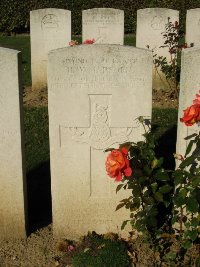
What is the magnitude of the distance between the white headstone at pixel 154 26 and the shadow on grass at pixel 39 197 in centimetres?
420

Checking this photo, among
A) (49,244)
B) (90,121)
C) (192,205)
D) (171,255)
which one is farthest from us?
(49,244)

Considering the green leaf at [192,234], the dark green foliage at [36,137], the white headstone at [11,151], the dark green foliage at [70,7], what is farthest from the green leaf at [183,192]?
the dark green foliage at [70,7]

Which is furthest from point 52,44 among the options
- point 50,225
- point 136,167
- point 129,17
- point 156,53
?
point 129,17

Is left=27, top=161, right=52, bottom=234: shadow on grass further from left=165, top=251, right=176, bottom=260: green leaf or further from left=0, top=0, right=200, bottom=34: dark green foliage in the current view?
left=0, top=0, right=200, bottom=34: dark green foliage

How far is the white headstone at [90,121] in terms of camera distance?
3.73 m

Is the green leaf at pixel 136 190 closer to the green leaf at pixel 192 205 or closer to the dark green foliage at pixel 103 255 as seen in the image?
the green leaf at pixel 192 205

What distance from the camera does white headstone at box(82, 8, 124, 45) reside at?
8.38m

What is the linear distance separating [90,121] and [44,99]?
483 cm

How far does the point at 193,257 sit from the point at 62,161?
1.30 m

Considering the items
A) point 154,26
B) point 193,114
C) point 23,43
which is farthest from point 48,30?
point 23,43

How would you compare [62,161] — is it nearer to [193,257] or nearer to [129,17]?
[193,257]

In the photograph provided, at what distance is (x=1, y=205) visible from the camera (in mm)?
4156

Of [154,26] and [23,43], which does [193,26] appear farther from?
[23,43]

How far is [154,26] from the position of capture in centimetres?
902
